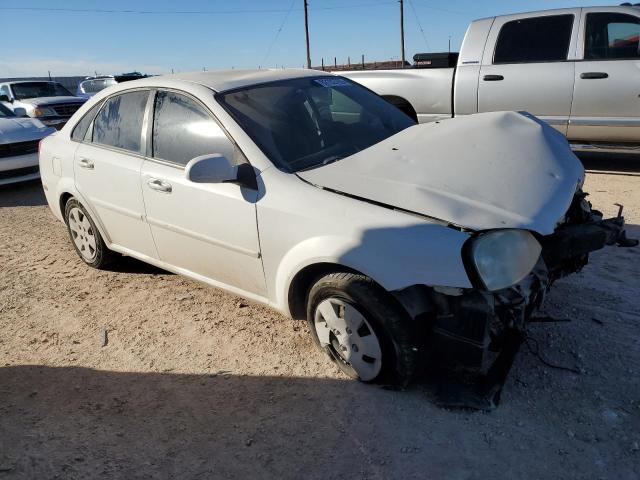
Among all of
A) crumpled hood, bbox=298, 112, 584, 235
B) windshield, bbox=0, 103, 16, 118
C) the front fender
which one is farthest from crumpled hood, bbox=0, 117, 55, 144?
the front fender

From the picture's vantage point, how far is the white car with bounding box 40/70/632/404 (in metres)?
2.46

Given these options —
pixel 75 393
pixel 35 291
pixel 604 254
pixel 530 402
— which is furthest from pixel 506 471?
pixel 35 291

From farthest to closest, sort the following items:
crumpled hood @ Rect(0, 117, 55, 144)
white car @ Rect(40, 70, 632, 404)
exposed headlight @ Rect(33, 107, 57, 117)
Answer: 1. exposed headlight @ Rect(33, 107, 57, 117)
2. crumpled hood @ Rect(0, 117, 55, 144)
3. white car @ Rect(40, 70, 632, 404)

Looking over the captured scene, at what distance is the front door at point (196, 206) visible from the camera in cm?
315

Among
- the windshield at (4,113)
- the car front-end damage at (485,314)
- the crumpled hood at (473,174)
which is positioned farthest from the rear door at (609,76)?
the windshield at (4,113)

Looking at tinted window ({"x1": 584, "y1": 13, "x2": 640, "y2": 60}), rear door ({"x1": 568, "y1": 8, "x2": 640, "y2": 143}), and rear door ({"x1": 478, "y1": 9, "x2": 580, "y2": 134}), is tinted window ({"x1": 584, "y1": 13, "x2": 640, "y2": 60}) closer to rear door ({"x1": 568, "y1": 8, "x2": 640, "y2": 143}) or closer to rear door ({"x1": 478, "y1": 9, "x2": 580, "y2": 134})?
rear door ({"x1": 568, "y1": 8, "x2": 640, "y2": 143})

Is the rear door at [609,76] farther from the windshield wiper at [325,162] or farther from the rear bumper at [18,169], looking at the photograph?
the rear bumper at [18,169]

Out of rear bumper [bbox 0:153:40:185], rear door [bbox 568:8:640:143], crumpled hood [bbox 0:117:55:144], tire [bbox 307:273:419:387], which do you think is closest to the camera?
tire [bbox 307:273:419:387]

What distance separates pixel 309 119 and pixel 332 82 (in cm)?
70

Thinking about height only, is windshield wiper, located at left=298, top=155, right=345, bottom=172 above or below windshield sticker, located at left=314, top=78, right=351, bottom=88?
below

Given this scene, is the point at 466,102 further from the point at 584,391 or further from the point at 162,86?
the point at 584,391

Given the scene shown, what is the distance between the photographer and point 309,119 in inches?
139

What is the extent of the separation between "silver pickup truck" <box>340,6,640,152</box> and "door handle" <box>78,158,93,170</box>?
4.51 m

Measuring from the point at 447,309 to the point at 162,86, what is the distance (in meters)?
2.56
